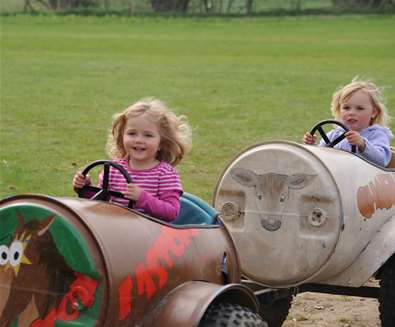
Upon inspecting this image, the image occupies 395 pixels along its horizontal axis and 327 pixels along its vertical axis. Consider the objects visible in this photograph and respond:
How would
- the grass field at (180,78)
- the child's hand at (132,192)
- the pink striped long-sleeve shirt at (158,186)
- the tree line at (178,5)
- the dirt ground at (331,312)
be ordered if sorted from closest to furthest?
the child's hand at (132,192) → the pink striped long-sleeve shirt at (158,186) → the dirt ground at (331,312) → the grass field at (180,78) → the tree line at (178,5)

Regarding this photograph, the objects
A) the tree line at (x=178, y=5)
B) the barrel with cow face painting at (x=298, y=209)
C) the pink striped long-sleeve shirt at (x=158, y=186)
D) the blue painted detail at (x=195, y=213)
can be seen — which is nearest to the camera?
the pink striped long-sleeve shirt at (x=158, y=186)

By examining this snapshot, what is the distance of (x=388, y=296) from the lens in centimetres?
550

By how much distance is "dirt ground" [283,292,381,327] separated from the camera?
624 cm

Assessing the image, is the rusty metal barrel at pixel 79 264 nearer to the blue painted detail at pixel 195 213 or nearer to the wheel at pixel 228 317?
the wheel at pixel 228 317

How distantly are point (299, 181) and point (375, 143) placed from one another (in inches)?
36.9

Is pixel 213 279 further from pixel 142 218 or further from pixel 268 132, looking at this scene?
pixel 268 132

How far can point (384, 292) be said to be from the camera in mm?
5520

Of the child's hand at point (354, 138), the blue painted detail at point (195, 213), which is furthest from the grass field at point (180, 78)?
the blue painted detail at point (195, 213)

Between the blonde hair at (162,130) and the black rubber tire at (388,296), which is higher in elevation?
the blonde hair at (162,130)

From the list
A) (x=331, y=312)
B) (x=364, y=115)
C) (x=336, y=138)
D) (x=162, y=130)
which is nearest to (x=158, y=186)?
(x=162, y=130)

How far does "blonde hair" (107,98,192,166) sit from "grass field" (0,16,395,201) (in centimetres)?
537

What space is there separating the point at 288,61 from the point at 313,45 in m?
5.37

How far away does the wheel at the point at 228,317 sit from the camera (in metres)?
4.06

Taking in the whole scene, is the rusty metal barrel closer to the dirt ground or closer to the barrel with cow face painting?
the barrel with cow face painting
